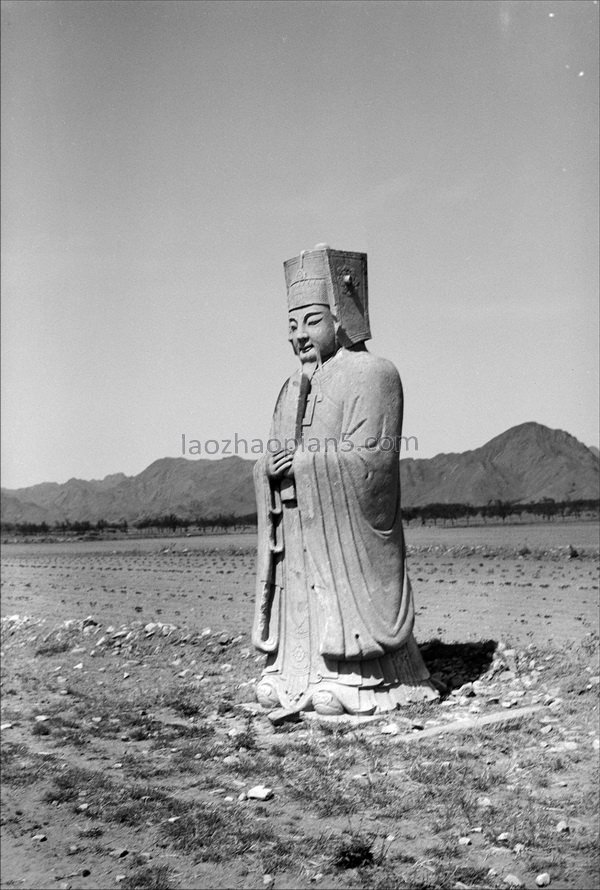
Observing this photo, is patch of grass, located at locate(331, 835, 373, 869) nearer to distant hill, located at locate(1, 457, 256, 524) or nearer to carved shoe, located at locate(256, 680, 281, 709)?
carved shoe, located at locate(256, 680, 281, 709)

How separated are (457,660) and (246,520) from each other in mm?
50043

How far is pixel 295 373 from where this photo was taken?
27.0 ft

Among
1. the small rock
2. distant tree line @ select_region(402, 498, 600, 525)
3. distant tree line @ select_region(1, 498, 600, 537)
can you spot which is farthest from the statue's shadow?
distant tree line @ select_region(402, 498, 600, 525)

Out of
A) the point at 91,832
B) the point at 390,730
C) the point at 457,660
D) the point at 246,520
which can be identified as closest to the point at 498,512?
the point at 246,520

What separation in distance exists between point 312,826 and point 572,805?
5.46 ft

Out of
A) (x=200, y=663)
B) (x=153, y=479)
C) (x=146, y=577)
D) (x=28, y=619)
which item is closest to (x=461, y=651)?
(x=200, y=663)

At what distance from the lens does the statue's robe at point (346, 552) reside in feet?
24.3

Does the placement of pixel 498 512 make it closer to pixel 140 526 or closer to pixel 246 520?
pixel 246 520

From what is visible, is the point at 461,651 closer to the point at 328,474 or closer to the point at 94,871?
the point at 328,474

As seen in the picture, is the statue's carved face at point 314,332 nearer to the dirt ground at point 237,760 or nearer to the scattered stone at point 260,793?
the dirt ground at point 237,760

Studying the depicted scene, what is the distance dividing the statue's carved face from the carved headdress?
66 mm

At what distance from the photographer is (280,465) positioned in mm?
7840

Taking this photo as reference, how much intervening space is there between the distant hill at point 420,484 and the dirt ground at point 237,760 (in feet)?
172

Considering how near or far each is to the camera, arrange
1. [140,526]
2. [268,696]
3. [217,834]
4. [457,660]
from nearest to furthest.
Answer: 1. [217,834]
2. [268,696]
3. [457,660]
4. [140,526]
